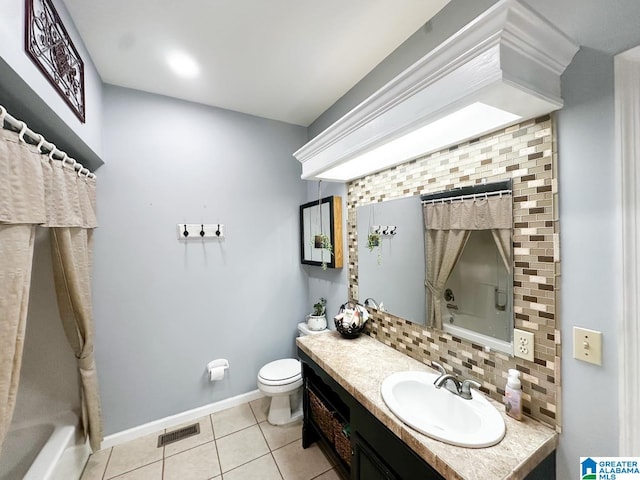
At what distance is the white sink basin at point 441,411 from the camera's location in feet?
3.17

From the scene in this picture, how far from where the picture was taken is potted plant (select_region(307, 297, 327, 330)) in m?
2.44

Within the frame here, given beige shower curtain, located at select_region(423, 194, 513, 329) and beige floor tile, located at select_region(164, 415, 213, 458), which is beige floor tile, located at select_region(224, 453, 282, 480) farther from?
beige shower curtain, located at select_region(423, 194, 513, 329)

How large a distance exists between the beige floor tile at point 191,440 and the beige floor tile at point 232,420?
0.05 m

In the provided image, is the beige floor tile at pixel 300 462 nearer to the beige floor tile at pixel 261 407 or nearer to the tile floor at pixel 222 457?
the tile floor at pixel 222 457

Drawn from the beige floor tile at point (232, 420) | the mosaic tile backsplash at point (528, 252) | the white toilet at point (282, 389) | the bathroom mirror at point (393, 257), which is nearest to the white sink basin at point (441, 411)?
the mosaic tile backsplash at point (528, 252)

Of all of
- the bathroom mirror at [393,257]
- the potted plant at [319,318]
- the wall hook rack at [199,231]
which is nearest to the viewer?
the bathroom mirror at [393,257]

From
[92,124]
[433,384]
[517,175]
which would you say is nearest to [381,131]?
[517,175]

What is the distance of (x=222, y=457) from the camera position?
1822mm

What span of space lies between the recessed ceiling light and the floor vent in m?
2.74

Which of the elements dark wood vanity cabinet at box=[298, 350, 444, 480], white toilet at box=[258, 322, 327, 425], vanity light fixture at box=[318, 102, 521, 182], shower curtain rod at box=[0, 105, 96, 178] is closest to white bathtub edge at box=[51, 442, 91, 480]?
white toilet at box=[258, 322, 327, 425]

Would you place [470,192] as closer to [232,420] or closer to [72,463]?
[232,420]

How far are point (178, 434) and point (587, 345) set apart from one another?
8.68 feet

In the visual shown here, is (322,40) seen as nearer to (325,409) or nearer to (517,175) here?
Result: (517,175)

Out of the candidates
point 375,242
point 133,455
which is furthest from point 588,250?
point 133,455
